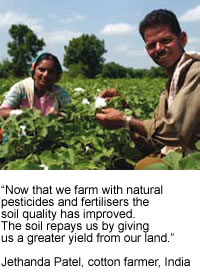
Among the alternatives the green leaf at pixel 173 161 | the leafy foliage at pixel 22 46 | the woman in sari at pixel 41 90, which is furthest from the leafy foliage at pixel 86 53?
the green leaf at pixel 173 161

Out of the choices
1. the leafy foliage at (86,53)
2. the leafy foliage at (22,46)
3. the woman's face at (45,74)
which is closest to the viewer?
the woman's face at (45,74)

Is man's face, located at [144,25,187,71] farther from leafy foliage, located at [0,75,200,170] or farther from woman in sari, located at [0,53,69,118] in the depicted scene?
woman in sari, located at [0,53,69,118]

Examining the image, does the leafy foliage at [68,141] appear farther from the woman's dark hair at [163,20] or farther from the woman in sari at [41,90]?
the woman's dark hair at [163,20]

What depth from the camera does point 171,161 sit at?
1.42m

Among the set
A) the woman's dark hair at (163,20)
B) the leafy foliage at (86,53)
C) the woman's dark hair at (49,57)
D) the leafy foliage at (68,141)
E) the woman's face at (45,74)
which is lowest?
the leafy foliage at (68,141)

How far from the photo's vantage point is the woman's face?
2.91 meters

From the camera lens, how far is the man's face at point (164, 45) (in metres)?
1.98

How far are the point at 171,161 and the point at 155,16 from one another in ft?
2.78

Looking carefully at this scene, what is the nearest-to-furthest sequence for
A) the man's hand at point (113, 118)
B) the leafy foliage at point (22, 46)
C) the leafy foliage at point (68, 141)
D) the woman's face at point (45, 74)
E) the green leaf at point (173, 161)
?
the green leaf at point (173, 161), the man's hand at point (113, 118), the leafy foliage at point (68, 141), the woman's face at point (45, 74), the leafy foliage at point (22, 46)

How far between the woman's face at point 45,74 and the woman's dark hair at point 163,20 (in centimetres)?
102

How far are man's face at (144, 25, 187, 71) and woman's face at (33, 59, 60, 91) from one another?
1.04 metres

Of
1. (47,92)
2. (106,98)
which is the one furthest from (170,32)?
(47,92)

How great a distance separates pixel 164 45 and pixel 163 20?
112mm

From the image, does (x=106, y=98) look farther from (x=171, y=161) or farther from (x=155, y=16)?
(x=171, y=161)
